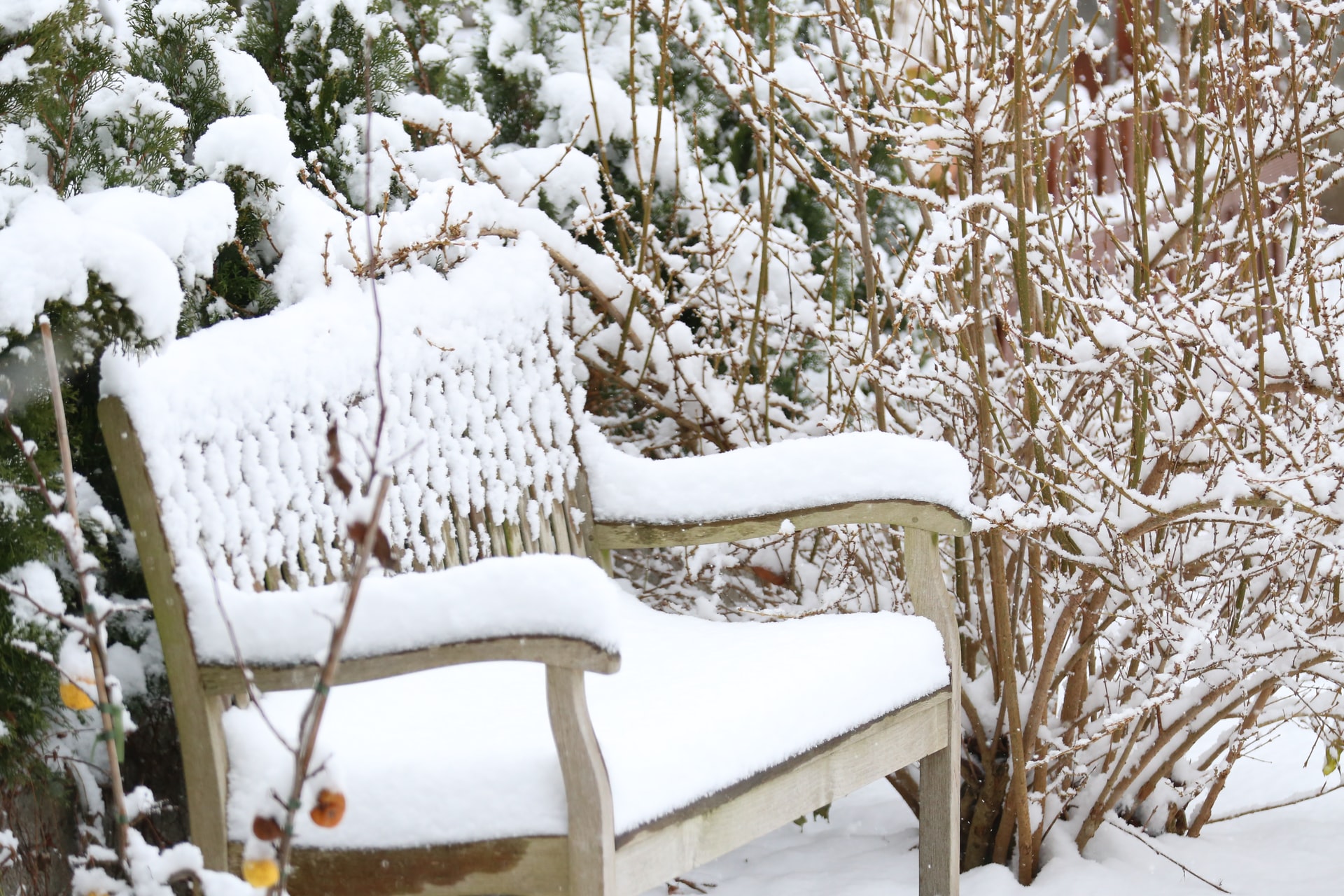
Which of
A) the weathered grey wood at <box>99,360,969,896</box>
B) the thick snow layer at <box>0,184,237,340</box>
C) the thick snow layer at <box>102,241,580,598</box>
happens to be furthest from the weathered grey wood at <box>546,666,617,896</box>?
the thick snow layer at <box>0,184,237,340</box>

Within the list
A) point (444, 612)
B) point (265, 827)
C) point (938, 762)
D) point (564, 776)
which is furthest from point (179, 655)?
point (938, 762)

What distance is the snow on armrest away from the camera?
Result: 1182mm

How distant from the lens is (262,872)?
77 cm

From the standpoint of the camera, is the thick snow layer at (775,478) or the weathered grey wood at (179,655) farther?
the thick snow layer at (775,478)

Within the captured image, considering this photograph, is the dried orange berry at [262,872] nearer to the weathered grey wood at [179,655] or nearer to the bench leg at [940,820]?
the weathered grey wood at [179,655]

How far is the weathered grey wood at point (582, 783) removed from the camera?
1218mm

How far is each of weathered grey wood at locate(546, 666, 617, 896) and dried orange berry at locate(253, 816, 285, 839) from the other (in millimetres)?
423

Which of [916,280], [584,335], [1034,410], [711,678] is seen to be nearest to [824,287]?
[584,335]

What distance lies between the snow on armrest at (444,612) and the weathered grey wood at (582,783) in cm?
7

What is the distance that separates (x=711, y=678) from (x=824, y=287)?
118 cm

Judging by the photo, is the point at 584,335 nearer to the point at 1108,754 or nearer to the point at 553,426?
the point at 553,426

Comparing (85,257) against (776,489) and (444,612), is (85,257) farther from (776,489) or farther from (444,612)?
(776,489)

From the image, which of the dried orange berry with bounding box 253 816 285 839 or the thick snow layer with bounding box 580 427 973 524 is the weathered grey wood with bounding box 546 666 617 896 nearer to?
the dried orange berry with bounding box 253 816 285 839

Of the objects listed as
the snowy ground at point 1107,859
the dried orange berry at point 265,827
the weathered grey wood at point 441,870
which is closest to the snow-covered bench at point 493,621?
the weathered grey wood at point 441,870
